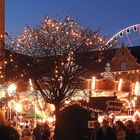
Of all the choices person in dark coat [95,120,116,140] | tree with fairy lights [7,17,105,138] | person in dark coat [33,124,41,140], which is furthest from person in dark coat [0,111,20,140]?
tree with fairy lights [7,17,105,138]

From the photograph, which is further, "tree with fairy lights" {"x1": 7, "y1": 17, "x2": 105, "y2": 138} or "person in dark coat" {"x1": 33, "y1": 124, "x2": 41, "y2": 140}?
"tree with fairy lights" {"x1": 7, "y1": 17, "x2": 105, "y2": 138}

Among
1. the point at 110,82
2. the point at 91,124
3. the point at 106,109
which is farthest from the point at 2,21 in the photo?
the point at 91,124

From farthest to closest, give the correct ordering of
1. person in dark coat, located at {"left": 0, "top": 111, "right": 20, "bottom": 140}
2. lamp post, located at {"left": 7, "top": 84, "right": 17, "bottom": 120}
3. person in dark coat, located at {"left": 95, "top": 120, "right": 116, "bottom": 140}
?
1. lamp post, located at {"left": 7, "top": 84, "right": 17, "bottom": 120}
2. person in dark coat, located at {"left": 95, "top": 120, "right": 116, "bottom": 140}
3. person in dark coat, located at {"left": 0, "top": 111, "right": 20, "bottom": 140}

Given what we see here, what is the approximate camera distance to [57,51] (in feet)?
104

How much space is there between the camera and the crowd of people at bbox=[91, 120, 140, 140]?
14.5 meters

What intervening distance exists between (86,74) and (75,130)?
19207 millimetres

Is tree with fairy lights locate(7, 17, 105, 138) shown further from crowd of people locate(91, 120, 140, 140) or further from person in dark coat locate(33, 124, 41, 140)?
crowd of people locate(91, 120, 140, 140)

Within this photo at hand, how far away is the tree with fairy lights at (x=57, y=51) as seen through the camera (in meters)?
30.4

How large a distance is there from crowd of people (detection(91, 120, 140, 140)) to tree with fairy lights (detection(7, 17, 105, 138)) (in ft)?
46.6

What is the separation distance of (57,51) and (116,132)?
674 inches

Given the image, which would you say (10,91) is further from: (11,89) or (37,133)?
(37,133)

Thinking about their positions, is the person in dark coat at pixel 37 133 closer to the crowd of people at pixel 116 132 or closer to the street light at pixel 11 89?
the crowd of people at pixel 116 132

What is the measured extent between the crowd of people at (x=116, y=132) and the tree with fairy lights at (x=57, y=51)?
1420 centimetres

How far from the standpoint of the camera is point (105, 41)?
33.7 meters
